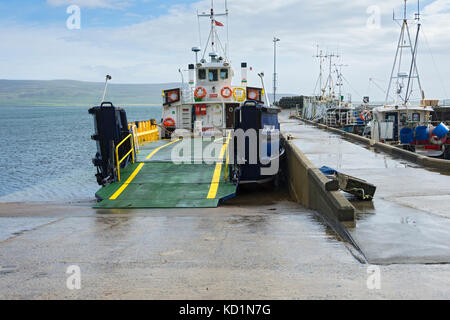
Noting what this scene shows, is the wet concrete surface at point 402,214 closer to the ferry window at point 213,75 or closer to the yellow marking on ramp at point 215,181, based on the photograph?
the yellow marking on ramp at point 215,181

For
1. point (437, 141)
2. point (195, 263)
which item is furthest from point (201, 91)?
point (195, 263)

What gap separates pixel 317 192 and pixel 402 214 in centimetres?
193

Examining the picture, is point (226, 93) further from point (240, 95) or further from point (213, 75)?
point (213, 75)

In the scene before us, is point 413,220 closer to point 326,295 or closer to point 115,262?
point 326,295

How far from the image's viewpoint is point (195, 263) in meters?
4.81

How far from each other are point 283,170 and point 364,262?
11.8m

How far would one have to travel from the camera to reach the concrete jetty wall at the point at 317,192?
21.8 ft

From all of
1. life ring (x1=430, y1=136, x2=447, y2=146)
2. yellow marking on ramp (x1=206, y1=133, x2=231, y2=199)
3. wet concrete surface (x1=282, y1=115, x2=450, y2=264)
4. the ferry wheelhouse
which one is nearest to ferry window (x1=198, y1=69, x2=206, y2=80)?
the ferry wheelhouse

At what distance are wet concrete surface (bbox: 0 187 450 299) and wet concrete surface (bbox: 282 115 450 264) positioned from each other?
390mm

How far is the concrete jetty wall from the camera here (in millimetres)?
6641

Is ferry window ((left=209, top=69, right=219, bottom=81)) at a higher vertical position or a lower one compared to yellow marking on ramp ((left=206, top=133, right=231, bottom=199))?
higher

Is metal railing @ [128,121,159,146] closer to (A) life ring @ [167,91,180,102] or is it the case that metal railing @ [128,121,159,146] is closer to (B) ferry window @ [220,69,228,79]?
(A) life ring @ [167,91,180,102]

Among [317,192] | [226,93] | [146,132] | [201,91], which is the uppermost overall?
[201,91]
